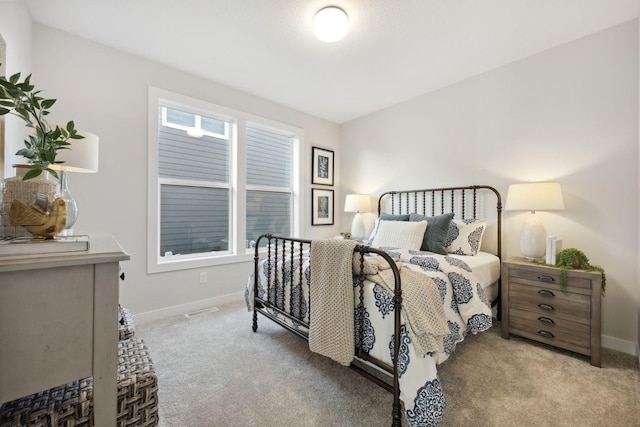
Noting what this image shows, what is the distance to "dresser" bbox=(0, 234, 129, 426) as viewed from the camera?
654mm

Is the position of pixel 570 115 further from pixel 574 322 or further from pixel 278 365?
pixel 278 365

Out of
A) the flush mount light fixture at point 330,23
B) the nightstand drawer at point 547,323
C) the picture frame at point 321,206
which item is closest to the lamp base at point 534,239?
the nightstand drawer at point 547,323

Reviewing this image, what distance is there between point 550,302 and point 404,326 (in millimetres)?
1589

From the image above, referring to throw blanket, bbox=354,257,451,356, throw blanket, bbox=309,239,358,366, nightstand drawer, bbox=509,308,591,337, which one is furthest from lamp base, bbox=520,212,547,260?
throw blanket, bbox=309,239,358,366

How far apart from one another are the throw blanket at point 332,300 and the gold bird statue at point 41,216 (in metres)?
1.21

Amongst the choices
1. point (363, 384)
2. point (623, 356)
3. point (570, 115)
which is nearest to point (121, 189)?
point (363, 384)

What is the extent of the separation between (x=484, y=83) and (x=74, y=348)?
374 centimetres

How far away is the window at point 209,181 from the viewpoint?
2.88 metres

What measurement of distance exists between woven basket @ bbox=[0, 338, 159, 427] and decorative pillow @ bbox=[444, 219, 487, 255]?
258cm

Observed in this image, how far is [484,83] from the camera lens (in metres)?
2.96

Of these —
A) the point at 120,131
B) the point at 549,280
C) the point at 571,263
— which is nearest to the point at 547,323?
the point at 549,280

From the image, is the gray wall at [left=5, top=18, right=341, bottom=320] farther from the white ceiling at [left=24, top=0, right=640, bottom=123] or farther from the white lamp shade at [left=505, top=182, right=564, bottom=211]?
the white lamp shade at [left=505, top=182, right=564, bottom=211]

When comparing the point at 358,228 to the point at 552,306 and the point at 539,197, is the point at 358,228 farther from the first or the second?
the point at 552,306

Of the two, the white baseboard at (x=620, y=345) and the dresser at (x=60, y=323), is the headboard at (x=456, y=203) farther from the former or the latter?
the dresser at (x=60, y=323)
